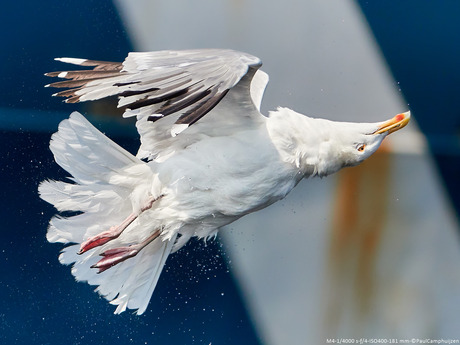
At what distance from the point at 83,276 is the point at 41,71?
3.38 feet

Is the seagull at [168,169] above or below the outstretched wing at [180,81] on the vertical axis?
below

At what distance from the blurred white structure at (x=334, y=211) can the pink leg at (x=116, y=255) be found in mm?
798

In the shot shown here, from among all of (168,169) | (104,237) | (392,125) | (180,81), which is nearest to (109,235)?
(104,237)

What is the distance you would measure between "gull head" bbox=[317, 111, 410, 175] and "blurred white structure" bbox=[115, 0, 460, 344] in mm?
586

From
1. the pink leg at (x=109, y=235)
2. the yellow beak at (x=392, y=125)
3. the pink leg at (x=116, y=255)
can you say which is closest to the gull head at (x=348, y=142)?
the yellow beak at (x=392, y=125)

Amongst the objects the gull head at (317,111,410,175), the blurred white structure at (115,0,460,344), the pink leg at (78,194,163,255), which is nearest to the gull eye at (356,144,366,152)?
the gull head at (317,111,410,175)

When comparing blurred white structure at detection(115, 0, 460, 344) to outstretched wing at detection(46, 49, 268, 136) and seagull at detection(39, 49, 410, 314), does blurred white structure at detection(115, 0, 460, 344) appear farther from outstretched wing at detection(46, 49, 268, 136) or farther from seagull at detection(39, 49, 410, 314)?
outstretched wing at detection(46, 49, 268, 136)

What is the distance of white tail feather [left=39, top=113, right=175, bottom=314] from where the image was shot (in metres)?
2.86

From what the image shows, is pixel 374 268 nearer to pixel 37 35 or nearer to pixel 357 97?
pixel 357 97

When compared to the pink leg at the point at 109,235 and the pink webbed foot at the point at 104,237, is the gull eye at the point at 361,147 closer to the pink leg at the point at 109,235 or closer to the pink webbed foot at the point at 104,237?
the pink leg at the point at 109,235

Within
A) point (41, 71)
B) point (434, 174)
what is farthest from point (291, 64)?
point (41, 71)

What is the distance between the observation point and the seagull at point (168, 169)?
8.76 feet

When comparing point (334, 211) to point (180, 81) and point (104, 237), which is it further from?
point (180, 81)

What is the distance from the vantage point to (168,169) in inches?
109
